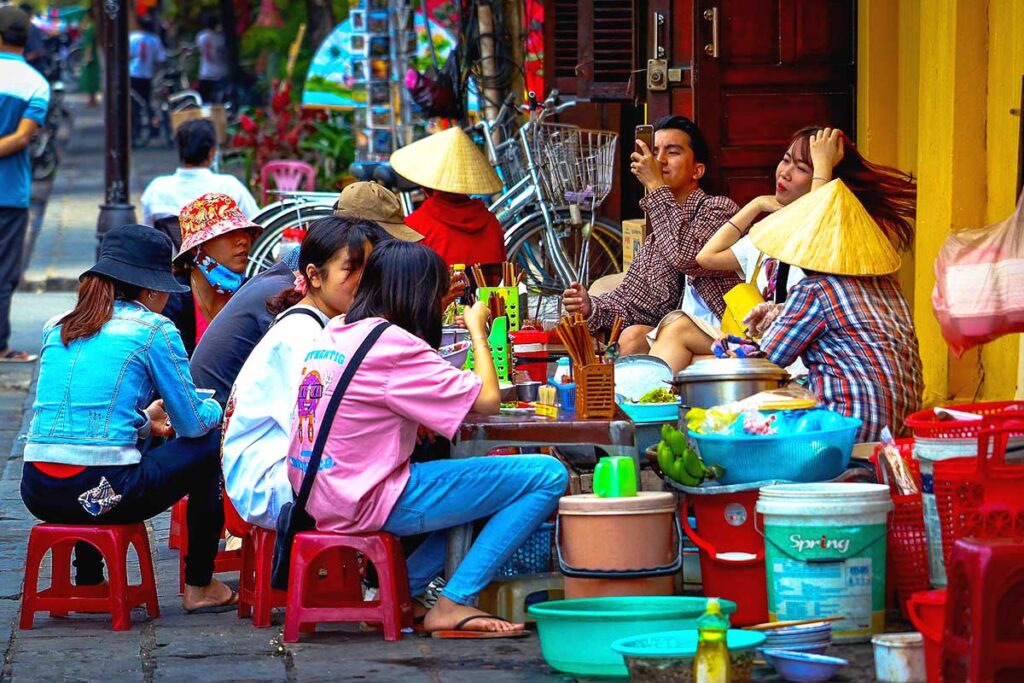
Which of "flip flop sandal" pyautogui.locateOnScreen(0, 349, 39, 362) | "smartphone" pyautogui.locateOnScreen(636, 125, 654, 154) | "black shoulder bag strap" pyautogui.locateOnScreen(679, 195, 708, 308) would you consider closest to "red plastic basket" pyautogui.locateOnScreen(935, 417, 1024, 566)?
"black shoulder bag strap" pyautogui.locateOnScreen(679, 195, 708, 308)

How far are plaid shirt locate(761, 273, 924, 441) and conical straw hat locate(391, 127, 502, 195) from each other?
9.31 ft

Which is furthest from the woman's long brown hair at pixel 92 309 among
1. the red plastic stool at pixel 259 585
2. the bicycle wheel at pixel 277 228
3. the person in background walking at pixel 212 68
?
the person in background walking at pixel 212 68

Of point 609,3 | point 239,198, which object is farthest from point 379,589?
point 609,3

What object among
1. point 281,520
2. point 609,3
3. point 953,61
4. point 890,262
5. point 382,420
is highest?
point 609,3

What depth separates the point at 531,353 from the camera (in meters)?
6.35

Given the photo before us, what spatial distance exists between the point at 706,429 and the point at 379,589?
1.15 metres

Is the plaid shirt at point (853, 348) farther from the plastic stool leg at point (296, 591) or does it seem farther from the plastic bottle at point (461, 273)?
the plastic stool leg at point (296, 591)

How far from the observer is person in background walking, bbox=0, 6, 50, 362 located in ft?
35.9

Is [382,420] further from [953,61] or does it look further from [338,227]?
[953,61]

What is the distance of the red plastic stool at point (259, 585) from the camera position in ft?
18.5

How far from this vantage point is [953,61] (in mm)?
7527

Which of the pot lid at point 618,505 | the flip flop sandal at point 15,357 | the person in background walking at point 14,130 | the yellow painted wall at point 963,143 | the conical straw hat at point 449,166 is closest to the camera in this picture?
the pot lid at point 618,505

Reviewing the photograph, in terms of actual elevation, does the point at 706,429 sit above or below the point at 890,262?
below

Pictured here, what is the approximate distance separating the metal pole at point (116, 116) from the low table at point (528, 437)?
26.7 feet
